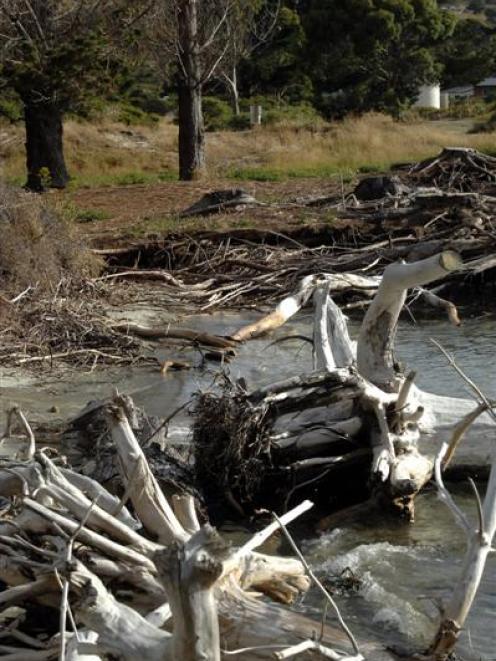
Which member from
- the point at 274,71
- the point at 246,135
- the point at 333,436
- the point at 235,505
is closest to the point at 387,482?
the point at 333,436

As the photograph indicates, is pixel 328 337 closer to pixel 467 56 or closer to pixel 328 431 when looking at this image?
pixel 328 431

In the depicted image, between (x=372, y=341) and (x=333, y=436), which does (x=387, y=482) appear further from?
(x=372, y=341)

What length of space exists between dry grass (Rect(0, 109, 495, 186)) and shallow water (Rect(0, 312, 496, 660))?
10669mm

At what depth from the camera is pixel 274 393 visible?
7594mm

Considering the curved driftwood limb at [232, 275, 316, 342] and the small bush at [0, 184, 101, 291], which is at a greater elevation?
the small bush at [0, 184, 101, 291]

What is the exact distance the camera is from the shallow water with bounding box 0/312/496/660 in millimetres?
6121

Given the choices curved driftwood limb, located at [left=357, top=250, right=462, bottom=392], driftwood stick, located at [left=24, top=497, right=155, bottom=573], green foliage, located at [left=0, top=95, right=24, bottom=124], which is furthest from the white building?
driftwood stick, located at [left=24, top=497, right=155, bottom=573]

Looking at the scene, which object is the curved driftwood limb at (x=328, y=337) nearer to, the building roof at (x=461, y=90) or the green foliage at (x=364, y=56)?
the green foliage at (x=364, y=56)

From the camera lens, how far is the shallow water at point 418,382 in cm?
612

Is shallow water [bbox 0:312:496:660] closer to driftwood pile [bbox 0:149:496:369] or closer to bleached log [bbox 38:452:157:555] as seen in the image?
driftwood pile [bbox 0:149:496:369]

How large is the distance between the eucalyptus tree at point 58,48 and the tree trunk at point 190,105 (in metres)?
1.30

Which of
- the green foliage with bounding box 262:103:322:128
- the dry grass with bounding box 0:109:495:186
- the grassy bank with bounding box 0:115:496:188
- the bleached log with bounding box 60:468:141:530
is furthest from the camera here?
the green foliage with bounding box 262:103:322:128

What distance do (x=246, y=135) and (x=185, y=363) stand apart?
23.0 metres

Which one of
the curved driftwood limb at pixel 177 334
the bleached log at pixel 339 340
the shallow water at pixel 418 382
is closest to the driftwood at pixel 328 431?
the shallow water at pixel 418 382
